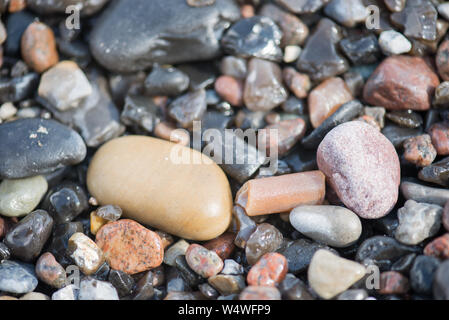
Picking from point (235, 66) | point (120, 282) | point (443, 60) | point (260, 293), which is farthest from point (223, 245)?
point (443, 60)

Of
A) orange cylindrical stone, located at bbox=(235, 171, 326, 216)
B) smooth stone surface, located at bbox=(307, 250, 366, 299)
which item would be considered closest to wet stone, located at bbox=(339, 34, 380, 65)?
orange cylindrical stone, located at bbox=(235, 171, 326, 216)

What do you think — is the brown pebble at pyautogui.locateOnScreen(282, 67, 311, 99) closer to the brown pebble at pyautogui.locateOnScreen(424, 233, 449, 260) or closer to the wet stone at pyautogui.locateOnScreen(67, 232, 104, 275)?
the brown pebble at pyautogui.locateOnScreen(424, 233, 449, 260)

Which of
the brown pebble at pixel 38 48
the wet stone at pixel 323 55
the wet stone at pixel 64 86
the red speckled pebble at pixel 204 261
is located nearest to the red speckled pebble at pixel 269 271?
the red speckled pebble at pixel 204 261

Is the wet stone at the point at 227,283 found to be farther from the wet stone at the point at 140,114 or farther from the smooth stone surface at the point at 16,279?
the wet stone at the point at 140,114

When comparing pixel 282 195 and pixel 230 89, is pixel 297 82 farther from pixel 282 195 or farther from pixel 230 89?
pixel 282 195

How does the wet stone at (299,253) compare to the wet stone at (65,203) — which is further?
the wet stone at (65,203)
